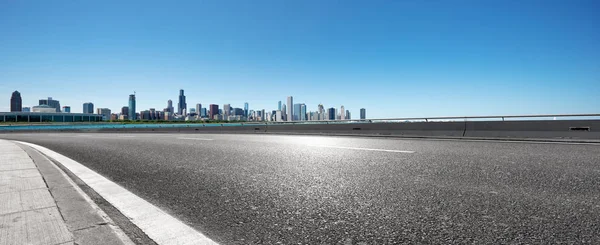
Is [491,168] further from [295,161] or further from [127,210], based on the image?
[127,210]

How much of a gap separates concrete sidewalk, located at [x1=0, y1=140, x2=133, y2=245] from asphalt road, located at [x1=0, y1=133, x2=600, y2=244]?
585 mm

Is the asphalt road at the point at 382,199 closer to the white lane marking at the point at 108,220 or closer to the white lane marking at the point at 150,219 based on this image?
the white lane marking at the point at 150,219

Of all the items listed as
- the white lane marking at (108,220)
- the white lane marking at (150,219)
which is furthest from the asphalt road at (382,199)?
the white lane marking at (108,220)

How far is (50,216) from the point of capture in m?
2.30

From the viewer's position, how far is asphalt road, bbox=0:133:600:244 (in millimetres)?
2066

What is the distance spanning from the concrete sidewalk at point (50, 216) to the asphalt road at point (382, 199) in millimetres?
585

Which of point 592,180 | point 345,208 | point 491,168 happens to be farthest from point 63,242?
point 592,180

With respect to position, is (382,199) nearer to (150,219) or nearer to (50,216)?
(150,219)

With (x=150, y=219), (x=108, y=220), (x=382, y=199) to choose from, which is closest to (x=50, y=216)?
(x=108, y=220)

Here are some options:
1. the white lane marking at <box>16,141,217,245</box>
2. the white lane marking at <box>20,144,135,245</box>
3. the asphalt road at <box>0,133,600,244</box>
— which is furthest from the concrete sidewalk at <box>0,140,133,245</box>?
the asphalt road at <box>0,133,600,244</box>

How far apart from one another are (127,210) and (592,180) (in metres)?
5.36

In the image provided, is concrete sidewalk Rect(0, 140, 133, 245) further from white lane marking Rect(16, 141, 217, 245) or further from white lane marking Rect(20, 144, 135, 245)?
white lane marking Rect(16, 141, 217, 245)

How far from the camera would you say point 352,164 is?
4.92 metres

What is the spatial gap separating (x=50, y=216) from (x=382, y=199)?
291 centimetres
